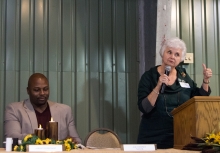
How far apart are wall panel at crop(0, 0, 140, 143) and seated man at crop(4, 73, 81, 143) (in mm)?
853

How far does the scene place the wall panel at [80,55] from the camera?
5.57 m

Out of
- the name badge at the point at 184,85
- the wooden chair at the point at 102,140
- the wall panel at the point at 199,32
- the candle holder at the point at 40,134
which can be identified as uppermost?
the wall panel at the point at 199,32

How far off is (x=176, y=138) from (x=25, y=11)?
A: 9.91 ft

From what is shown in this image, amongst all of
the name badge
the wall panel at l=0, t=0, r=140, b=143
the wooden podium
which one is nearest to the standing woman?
the name badge

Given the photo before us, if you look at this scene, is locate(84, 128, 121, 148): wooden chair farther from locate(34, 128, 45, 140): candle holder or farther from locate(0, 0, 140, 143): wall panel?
locate(34, 128, 45, 140): candle holder

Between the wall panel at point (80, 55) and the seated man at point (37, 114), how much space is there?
2.80 feet

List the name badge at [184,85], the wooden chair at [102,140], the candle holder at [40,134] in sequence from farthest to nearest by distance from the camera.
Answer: the wooden chair at [102,140], the name badge at [184,85], the candle holder at [40,134]

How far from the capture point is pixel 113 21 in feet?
19.4

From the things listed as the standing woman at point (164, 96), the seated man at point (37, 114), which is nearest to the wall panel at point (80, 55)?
the seated man at point (37, 114)

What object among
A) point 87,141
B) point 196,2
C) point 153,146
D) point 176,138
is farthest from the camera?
point 196,2

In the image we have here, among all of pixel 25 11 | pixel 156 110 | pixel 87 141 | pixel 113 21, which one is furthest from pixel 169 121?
pixel 25 11

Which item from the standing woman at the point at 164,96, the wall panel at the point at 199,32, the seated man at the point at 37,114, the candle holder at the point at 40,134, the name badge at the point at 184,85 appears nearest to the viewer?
the candle holder at the point at 40,134

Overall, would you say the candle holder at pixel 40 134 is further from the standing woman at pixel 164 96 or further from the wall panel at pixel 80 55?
the wall panel at pixel 80 55

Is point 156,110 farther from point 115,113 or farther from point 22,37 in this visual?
point 22,37
